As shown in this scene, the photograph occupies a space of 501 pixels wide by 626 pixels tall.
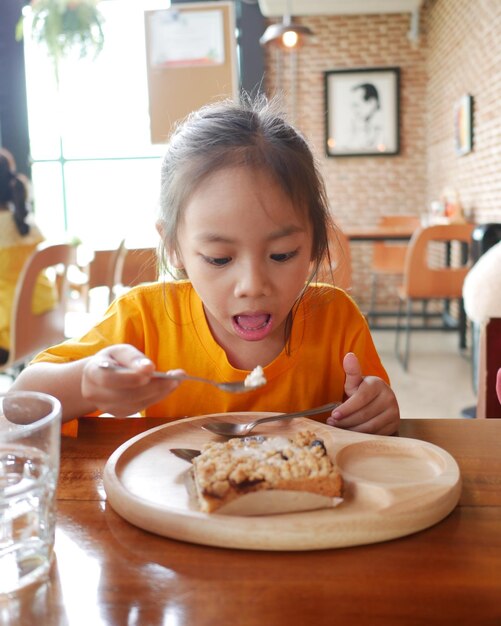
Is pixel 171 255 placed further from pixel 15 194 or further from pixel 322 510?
pixel 15 194

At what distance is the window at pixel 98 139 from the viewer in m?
6.99

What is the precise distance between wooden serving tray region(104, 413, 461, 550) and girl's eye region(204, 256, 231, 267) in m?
0.25

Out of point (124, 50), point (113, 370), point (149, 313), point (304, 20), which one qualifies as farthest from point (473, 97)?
point (113, 370)

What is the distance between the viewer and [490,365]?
4.76 feet

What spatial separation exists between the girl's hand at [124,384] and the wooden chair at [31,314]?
1981mm

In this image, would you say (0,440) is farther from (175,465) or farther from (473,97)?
(473,97)

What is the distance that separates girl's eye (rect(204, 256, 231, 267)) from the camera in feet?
3.10

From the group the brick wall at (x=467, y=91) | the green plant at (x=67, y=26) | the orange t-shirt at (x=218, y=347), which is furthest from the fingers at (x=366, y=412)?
the green plant at (x=67, y=26)

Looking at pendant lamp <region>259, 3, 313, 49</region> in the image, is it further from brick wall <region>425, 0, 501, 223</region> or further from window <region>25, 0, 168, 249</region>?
window <region>25, 0, 168, 249</region>

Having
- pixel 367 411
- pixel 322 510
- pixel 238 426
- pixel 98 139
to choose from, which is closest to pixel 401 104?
pixel 98 139

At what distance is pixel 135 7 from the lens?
703cm

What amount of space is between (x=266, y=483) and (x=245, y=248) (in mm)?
422

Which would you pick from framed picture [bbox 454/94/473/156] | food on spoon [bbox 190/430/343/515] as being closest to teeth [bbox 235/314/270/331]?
food on spoon [bbox 190/430/343/515]

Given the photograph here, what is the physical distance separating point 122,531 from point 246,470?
12cm
